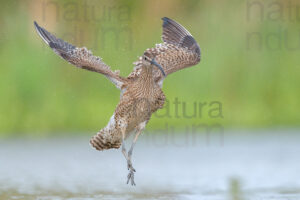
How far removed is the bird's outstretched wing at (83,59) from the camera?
11258 millimetres

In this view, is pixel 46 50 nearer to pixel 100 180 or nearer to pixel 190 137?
pixel 190 137

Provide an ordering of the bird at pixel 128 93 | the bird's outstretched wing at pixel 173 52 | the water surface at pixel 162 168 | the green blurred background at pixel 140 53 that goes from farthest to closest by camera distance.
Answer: the green blurred background at pixel 140 53 < the bird's outstretched wing at pixel 173 52 < the water surface at pixel 162 168 < the bird at pixel 128 93

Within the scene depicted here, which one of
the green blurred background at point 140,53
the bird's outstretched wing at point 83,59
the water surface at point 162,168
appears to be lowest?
the water surface at point 162,168

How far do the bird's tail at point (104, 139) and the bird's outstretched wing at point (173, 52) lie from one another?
0.72 m

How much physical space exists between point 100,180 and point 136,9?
460 centimetres

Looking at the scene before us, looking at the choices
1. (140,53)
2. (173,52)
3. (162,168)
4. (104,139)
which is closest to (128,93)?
Answer: (104,139)

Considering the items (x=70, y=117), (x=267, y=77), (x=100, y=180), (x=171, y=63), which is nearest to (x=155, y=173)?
(x=100, y=180)

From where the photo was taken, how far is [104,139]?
11.4m

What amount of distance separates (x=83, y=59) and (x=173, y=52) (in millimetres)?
1375

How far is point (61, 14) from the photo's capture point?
52.3ft

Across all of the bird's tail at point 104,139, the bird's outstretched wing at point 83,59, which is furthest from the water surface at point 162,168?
the bird's outstretched wing at point 83,59

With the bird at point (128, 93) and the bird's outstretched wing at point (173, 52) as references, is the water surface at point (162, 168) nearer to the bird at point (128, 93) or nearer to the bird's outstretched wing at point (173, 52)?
the bird at point (128, 93)

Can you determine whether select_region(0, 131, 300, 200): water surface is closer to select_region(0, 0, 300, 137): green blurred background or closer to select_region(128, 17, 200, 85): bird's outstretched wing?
select_region(0, 0, 300, 137): green blurred background

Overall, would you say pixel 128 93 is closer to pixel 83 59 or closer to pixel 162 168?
pixel 83 59
